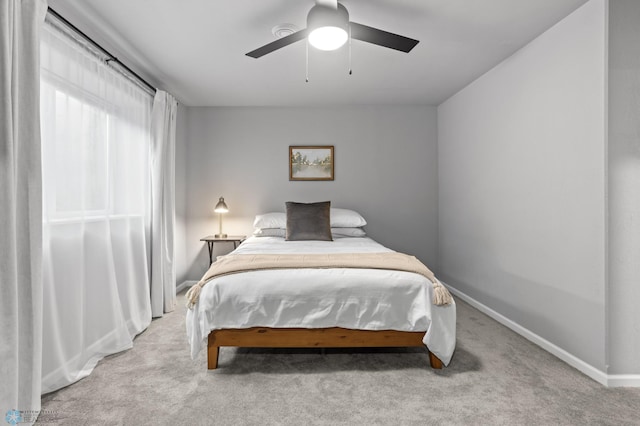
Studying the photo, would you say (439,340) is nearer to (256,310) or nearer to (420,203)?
(256,310)

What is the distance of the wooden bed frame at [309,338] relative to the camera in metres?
2.18

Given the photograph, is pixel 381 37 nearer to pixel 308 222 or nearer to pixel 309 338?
pixel 309 338

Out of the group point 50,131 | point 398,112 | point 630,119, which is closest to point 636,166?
point 630,119

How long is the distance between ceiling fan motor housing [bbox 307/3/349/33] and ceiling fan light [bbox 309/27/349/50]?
21 mm

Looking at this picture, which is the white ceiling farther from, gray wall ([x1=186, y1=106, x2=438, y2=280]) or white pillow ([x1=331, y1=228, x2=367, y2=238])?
white pillow ([x1=331, y1=228, x2=367, y2=238])

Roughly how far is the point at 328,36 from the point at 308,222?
2.09 metres

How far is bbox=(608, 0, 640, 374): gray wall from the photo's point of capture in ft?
6.70

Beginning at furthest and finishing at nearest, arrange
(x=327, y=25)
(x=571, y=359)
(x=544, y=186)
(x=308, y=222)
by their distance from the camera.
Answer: (x=308, y=222) → (x=544, y=186) → (x=571, y=359) → (x=327, y=25)

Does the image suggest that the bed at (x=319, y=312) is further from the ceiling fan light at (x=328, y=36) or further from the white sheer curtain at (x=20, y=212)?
the ceiling fan light at (x=328, y=36)

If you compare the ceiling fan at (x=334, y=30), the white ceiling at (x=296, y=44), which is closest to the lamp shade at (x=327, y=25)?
the ceiling fan at (x=334, y=30)

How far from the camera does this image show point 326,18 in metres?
1.97

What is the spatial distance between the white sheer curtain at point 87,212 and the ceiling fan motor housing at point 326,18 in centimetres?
154

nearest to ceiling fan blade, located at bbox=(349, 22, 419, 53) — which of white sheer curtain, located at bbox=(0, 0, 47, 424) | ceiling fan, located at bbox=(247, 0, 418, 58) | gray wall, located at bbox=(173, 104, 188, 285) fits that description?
ceiling fan, located at bbox=(247, 0, 418, 58)

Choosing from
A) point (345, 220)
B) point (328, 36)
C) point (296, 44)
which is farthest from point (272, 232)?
point (328, 36)
